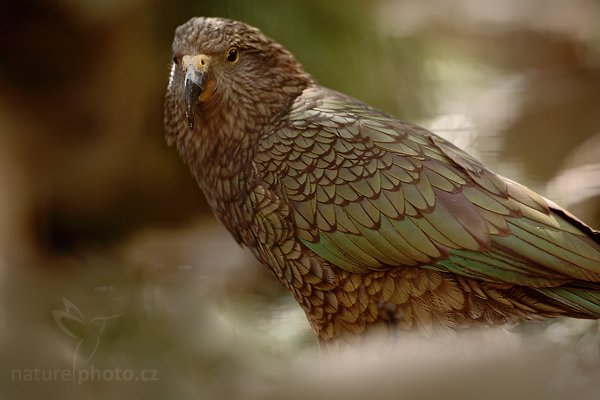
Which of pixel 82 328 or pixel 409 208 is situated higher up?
pixel 409 208

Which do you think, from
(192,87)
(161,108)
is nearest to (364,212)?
(192,87)

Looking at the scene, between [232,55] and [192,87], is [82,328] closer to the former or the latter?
[192,87]

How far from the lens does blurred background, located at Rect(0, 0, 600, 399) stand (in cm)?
254

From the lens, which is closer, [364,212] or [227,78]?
[364,212]

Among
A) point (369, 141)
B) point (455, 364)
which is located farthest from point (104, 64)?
point (455, 364)

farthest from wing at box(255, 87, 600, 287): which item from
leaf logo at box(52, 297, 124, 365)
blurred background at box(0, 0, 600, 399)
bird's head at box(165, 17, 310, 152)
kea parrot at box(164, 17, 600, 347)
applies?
blurred background at box(0, 0, 600, 399)

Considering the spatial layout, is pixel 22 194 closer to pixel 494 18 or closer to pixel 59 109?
pixel 59 109

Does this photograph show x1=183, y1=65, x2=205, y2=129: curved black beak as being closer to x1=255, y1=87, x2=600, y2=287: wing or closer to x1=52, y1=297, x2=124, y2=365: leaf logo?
x1=255, y1=87, x2=600, y2=287: wing

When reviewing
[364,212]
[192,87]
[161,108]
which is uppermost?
[192,87]

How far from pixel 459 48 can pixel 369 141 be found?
1569 millimetres

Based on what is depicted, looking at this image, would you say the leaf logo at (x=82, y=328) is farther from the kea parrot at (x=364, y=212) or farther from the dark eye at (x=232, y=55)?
the dark eye at (x=232, y=55)

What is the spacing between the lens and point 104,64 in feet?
9.30

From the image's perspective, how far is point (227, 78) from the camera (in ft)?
5.61

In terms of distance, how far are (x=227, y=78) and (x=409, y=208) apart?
0.48 m
